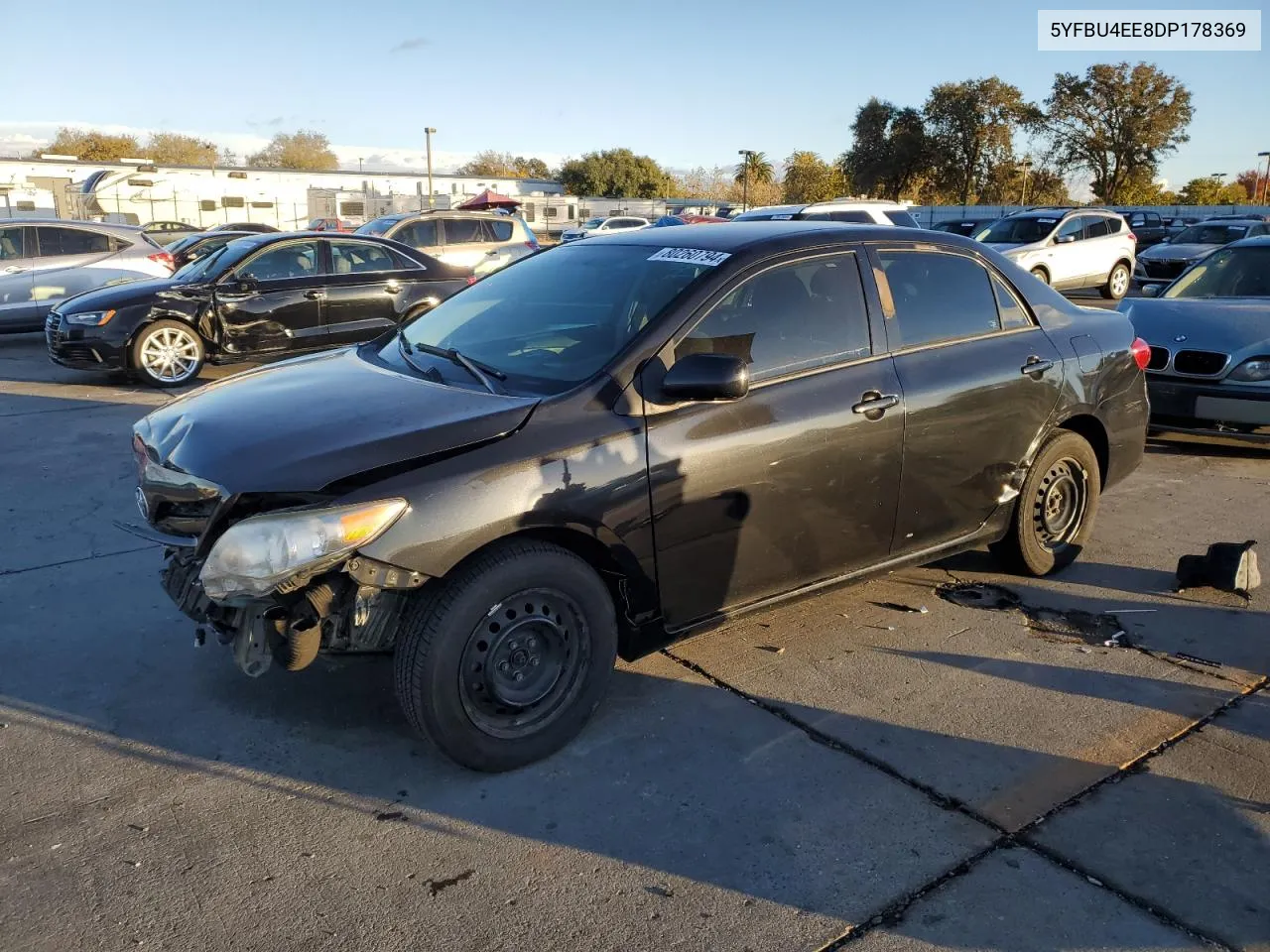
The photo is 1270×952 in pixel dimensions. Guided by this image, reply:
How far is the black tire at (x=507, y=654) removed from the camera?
3026mm

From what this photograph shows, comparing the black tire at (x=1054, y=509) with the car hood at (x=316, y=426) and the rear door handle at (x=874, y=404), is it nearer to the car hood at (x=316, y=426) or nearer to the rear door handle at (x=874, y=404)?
the rear door handle at (x=874, y=404)

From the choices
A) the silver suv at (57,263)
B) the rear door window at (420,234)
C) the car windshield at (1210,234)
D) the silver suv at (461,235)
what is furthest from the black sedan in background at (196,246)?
the car windshield at (1210,234)

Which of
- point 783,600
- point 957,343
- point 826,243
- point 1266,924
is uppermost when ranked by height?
point 826,243

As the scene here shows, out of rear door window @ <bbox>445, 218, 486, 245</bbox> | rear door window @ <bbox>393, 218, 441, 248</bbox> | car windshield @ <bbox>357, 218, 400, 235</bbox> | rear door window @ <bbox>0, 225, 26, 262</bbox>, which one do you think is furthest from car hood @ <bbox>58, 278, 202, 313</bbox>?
rear door window @ <bbox>445, 218, 486, 245</bbox>

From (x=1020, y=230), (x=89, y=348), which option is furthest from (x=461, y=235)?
(x=1020, y=230)

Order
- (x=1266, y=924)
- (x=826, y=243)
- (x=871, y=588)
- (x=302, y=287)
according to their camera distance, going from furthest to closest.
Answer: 1. (x=302, y=287)
2. (x=871, y=588)
3. (x=826, y=243)
4. (x=1266, y=924)

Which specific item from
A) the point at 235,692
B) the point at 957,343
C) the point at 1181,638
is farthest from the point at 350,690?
the point at 1181,638

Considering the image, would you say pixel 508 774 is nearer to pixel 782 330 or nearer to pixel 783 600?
pixel 783 600

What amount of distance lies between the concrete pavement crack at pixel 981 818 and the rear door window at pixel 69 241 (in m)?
12.4

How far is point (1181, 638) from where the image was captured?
438cm

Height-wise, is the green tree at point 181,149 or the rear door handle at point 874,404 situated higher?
the green tree at point 181,149

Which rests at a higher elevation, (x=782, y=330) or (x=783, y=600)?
(x=782, y=330)

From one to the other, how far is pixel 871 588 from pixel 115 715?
3375 mm

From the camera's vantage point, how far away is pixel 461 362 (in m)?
3.83
